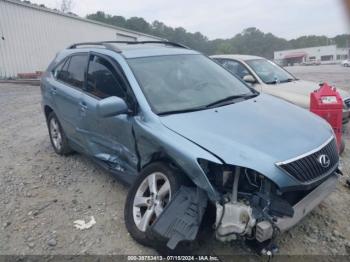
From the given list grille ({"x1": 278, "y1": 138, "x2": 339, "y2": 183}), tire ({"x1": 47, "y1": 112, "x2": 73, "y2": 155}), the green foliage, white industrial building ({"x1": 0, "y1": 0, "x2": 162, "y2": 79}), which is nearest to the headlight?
grille ({"x1": 278, "y1": 138, "x2": 339, "y2": 183})

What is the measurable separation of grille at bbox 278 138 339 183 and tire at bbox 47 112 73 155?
364cm

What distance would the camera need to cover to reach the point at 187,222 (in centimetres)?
258

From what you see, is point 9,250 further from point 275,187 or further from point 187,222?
point 275,187

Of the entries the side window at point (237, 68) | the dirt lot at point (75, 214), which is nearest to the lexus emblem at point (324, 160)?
the dirt lot at point (75, 214)

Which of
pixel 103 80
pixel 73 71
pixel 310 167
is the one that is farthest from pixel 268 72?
pixel 310 167

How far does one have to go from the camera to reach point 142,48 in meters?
4.15

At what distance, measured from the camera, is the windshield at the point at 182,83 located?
335 cm

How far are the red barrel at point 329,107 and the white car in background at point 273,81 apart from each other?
1270 mm

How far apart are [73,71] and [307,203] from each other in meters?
3.56

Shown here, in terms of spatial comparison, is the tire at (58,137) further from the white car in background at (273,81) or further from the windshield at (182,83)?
the white car in background at (273,81)

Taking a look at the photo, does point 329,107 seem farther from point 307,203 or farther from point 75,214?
point 75,214

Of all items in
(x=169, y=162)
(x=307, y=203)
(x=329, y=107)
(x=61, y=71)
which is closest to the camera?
(x=307, y=203)

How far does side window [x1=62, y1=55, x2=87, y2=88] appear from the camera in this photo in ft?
14.6

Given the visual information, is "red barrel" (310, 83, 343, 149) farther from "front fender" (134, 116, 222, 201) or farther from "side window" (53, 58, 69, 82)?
"side window" (53, 58, 69, 82)
